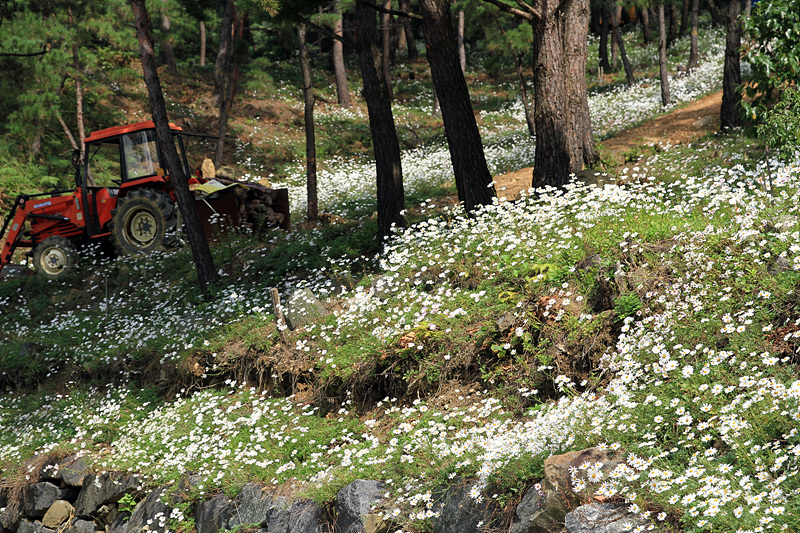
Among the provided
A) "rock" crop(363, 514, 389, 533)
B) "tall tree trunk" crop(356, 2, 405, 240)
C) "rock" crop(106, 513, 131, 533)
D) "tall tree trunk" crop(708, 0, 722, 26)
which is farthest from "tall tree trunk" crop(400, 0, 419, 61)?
"rock" crop(363, 514, 389, 533)

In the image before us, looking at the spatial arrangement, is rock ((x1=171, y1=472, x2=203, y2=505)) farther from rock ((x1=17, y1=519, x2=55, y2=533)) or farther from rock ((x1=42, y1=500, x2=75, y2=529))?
rock ((x1=17, y1=519, x2=55, y2=533))

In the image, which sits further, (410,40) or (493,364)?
(410,40)

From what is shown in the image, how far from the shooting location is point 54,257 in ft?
47.9

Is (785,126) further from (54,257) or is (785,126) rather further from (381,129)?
(54,257)

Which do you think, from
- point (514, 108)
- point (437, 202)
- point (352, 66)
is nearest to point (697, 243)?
point (437, 202)

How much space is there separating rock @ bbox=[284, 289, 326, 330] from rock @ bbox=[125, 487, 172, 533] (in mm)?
2659

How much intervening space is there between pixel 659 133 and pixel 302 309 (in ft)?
36.7

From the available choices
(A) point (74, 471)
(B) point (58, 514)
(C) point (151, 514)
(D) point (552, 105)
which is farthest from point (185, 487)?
(D) point (552, 105)

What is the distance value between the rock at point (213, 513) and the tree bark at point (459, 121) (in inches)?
218

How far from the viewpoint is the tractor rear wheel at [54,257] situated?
14414mm

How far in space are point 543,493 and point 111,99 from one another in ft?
85.1

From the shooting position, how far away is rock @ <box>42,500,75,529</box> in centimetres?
841

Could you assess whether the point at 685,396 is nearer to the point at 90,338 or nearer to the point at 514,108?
the point at 90,338

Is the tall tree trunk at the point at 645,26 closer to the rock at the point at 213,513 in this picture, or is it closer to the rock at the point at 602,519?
the rock at the point at 213,513
